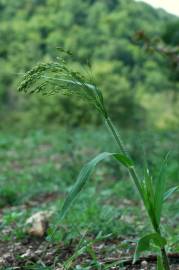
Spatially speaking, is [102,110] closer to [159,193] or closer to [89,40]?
[159,193]

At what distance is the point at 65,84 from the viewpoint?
6.33 ft

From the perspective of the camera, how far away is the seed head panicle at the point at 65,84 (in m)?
1.85

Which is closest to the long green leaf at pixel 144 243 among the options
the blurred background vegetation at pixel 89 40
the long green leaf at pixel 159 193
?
the long green leaf at pixel 159 193

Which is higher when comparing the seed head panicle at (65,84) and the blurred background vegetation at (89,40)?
the seed head panicle at (65,84)

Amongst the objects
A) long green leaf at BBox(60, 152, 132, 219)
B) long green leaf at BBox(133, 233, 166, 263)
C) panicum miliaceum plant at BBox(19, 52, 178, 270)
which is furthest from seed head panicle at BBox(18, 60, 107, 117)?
long green leaf at BBox(133, 233, 166, 263)

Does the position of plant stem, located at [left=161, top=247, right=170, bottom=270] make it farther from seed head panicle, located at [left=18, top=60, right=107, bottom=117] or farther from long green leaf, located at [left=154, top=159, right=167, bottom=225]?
seed head panicle, located at [left=18, top=60, right=107, bottom=117]

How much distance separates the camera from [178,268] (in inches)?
93.0

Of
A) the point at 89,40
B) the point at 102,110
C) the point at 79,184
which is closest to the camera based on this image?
the point at 79,184

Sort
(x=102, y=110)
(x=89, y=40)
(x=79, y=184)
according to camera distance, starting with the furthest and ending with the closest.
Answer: (x=89, y=40)
(x=102, y=110)
(x=79, y=184)

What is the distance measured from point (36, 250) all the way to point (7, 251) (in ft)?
0.51

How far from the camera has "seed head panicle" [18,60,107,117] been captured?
1.85 metres

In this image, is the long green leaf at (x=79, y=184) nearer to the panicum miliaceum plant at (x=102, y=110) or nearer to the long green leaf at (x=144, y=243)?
the panicum miliaceum plant at (x=102, y=110)

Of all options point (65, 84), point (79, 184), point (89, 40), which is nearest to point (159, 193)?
point (79, 184)

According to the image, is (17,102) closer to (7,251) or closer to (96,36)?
(96,36)
